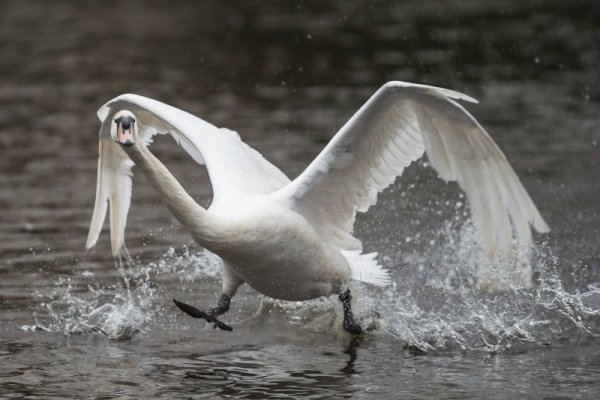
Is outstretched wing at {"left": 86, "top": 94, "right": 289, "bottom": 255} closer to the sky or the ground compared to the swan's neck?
closer to the sky

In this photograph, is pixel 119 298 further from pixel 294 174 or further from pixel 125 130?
pixel 294 174

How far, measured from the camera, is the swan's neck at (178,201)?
7.73 m

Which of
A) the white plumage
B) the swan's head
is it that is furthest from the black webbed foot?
the swan's head

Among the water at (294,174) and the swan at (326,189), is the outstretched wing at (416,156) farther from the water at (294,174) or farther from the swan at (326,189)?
the water at (294,174)

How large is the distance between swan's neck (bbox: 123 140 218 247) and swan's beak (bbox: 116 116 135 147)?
1.19 feet

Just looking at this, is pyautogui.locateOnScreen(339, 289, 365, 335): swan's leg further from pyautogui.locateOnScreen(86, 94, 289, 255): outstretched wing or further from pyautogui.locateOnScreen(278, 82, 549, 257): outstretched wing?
pyautogui.locateOnScreen(86, 94, 289, 255): outstretched wing

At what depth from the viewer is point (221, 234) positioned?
793 centimetres

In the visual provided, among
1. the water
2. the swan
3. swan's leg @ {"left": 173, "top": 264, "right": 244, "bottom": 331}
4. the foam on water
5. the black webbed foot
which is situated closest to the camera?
the swan

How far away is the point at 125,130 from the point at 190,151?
8.22 feet

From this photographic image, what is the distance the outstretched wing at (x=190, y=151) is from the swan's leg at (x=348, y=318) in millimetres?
933

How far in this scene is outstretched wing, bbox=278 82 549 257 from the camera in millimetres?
7902

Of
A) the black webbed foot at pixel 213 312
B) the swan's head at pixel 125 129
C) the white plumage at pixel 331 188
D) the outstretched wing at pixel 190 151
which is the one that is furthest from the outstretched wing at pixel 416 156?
the swan's head at pixel 125 129

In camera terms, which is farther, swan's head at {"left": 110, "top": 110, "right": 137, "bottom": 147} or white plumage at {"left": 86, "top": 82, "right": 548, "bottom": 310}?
white plumage at {"left": 86, "top": 82, "right": 548, "bottom": 310}

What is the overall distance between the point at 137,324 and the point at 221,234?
1.70 m
